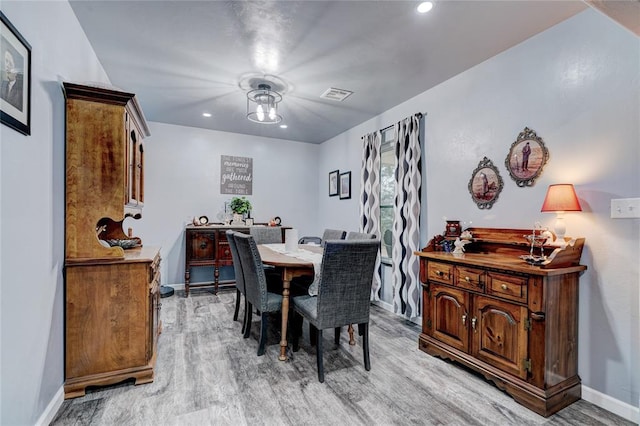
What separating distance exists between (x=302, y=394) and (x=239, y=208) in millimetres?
3306

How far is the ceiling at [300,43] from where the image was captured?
6.50 ft

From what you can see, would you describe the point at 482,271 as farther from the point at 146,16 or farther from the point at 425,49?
the point at 146,16

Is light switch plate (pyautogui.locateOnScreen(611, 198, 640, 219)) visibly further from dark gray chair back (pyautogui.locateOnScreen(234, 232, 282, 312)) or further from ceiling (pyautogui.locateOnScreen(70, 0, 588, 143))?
dark gray chair back (pyautogui.locateOnScreen(234, 232, 282, 312))

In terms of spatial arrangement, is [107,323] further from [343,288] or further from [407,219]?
[407,219]

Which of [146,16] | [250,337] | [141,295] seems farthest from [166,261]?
[146,16]

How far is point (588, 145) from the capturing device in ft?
6.55

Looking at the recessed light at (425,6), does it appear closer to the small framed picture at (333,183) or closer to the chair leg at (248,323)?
the chair leg at (248,323)

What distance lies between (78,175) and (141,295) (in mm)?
884

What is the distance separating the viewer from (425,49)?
245cm

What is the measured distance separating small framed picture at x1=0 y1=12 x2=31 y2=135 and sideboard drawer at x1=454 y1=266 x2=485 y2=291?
278 centimetres

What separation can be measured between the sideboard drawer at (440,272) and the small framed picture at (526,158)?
2.90 feet

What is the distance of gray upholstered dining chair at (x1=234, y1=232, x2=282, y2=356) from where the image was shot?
2.37 meters

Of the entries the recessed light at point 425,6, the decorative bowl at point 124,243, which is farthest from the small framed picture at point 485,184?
the decorative bowl at point 124,243

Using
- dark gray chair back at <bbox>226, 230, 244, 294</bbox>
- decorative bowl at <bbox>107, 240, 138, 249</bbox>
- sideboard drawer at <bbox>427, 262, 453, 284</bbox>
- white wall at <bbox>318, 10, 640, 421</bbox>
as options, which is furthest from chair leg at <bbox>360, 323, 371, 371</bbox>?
decorative bowl at <bbox>107, 240, 138, 249</bbox>
